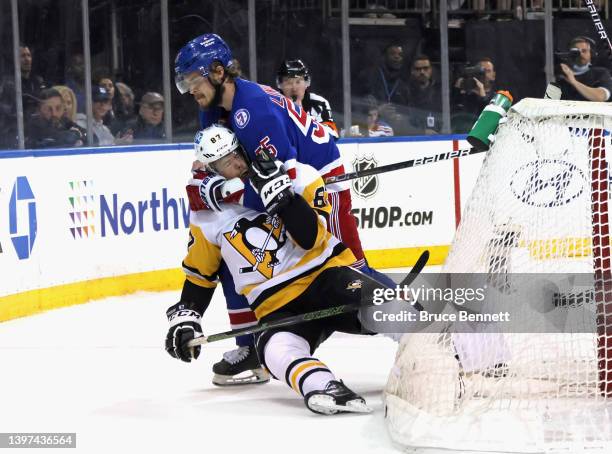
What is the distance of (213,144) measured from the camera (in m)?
3.70

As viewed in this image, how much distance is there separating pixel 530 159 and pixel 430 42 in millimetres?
5083

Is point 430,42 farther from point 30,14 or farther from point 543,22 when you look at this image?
point 30,14

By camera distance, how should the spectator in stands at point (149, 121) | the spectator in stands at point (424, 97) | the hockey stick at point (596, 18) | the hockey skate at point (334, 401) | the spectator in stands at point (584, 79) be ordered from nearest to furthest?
the hockey skate at point (334, 401), the hockey stick at point (596, 18), the spectator in stands at point (149, 121), the spectator in stands at point (584, 79), the spectator in stands at point (424, 97)

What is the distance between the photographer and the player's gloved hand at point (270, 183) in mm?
3572

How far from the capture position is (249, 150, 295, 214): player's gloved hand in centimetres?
357

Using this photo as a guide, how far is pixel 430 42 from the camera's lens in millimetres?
8500

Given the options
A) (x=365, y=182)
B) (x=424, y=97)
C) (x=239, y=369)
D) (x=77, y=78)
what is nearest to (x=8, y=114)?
(x=77, y=78)

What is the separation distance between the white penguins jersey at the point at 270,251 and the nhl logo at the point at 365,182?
11.9ft

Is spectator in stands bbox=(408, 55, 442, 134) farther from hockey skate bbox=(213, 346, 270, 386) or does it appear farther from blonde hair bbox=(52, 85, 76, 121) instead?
hockey skate bbox=(213, 346, 270, 386)

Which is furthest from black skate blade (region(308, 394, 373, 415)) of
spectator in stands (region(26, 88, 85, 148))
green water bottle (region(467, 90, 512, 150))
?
spectator in stands (region(26, 88, 85, 148))

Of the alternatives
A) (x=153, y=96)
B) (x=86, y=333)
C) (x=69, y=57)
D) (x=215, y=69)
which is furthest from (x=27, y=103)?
(x=215, y=69)

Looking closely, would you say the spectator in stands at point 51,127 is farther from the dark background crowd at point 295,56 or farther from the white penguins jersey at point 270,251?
the white penguins jersey at point 270,251

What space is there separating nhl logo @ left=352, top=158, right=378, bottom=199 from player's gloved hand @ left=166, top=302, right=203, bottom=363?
3.68 metres

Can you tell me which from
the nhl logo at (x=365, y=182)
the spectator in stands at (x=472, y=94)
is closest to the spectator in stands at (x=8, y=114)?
the nhl logo at (x=365, y=182)
